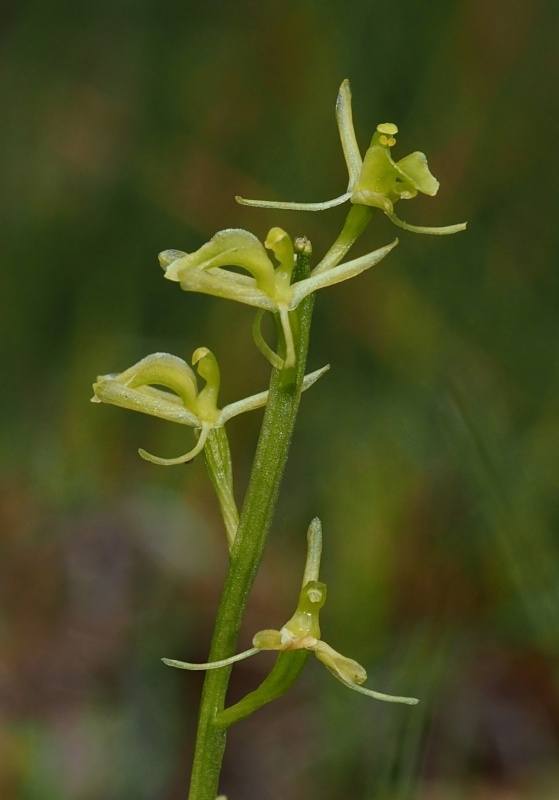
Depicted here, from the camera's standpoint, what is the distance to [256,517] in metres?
1.35

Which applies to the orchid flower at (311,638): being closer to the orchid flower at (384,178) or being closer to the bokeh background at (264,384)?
the orchid flower at (384,178)

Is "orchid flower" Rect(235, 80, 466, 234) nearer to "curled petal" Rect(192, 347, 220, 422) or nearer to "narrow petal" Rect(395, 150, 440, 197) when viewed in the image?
"narrow petal" Rect(395, 150, 440, 197)

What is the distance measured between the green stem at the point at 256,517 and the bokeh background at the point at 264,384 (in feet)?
2.03

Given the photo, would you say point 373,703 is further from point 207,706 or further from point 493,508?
point 207,706

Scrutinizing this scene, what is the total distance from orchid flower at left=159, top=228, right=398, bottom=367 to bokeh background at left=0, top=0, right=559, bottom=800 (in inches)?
27.9

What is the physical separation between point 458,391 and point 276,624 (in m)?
1.23

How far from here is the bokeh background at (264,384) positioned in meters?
2.39

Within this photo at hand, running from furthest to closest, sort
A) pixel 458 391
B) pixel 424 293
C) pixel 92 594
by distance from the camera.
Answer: pixel 424 293, pixel 92 594, pixel 458 391

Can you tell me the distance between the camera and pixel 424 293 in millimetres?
3510

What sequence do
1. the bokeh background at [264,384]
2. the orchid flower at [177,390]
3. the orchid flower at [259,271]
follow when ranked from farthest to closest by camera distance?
the bokeh background at [264,384] < the orchid flower at [177,390] < the orchid flower at [259,271]

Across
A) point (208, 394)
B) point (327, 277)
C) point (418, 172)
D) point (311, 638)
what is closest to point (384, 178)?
point (418, 172)

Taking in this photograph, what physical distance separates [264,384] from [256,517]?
239cm

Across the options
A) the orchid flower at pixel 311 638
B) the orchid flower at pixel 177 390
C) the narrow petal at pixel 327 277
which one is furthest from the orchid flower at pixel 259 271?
the orchid flower at pixel 311 638

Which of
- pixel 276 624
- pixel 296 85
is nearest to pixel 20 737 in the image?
pixel 276 624
